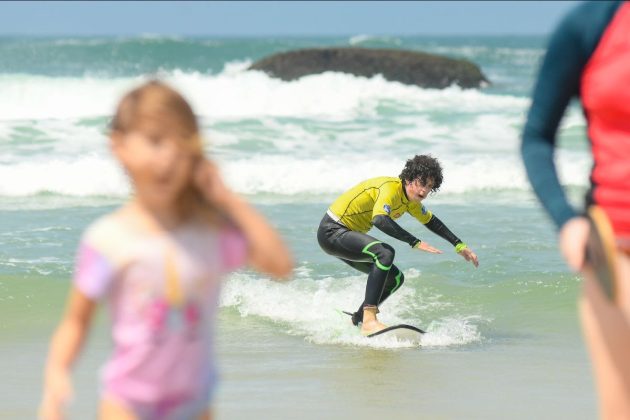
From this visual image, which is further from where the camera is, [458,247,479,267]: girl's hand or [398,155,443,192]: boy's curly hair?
[398,155,443,192]: boy's curly hair

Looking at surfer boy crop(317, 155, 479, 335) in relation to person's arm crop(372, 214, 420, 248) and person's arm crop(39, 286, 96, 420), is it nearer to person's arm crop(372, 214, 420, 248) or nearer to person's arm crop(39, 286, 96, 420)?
person's arm crop(372, 214, 420, 248)

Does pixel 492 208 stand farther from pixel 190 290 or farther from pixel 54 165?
pixel 190 290

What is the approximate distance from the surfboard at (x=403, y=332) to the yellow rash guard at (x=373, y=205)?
2.52 feet

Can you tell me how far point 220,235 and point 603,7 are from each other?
3.12ft

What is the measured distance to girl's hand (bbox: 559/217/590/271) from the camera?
7.66ft

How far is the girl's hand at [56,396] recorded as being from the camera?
2.62 meters

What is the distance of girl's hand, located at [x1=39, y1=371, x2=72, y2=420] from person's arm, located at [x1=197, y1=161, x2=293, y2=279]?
492 mm

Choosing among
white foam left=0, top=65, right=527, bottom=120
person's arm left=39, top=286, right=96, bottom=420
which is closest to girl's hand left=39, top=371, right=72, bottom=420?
person's arm left=39, top=286, right=96, bottom=420

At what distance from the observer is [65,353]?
265 centimetres

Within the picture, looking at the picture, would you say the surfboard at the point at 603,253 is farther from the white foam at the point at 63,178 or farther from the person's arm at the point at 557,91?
the white foam at the point at 63,178

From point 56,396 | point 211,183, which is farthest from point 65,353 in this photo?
point 211,183

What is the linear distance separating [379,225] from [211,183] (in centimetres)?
569

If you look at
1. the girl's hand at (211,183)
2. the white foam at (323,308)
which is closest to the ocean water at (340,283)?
the white foam at (323,308)

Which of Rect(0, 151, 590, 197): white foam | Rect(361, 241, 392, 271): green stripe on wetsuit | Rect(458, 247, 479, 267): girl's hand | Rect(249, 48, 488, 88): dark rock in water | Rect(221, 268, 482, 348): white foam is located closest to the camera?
Rect(458, 247, 479, 267): girl's hand
